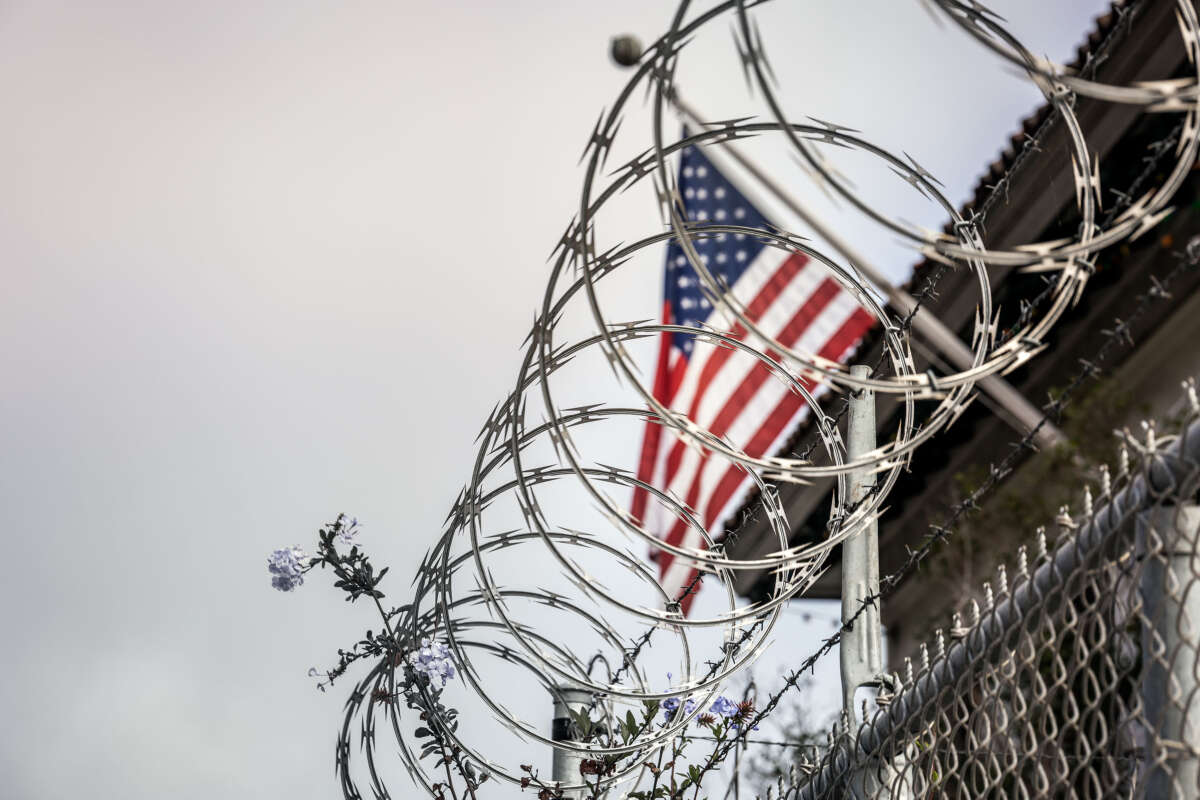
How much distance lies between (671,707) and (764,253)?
551 centimetres

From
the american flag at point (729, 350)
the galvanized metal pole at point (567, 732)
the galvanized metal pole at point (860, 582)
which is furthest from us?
the american flag at point (729, 350)

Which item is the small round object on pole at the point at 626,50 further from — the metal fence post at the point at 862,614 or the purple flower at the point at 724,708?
the purple flower at the point at 724,708

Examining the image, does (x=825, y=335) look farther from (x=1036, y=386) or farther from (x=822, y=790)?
(x=822, y=790)

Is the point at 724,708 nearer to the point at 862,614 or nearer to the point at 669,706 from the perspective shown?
the point at 669,706

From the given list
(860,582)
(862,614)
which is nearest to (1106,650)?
(862,614)

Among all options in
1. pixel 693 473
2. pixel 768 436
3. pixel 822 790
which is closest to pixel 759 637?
pixel 822 790

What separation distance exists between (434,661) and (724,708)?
0.78 meters

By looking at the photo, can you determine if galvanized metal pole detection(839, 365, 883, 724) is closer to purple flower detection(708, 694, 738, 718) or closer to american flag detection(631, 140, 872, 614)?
purple flower detection(708, 694, 738, 718)

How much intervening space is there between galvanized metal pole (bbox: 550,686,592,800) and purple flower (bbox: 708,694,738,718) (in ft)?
1.22

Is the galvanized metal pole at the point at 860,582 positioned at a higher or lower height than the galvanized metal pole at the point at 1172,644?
higher

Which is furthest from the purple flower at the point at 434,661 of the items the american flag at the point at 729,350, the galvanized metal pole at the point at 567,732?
the american flag at the point at 729,350

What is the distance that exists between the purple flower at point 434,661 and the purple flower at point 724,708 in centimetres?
71

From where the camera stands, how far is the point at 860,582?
113 inches

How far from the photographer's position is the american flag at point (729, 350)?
7695mm
